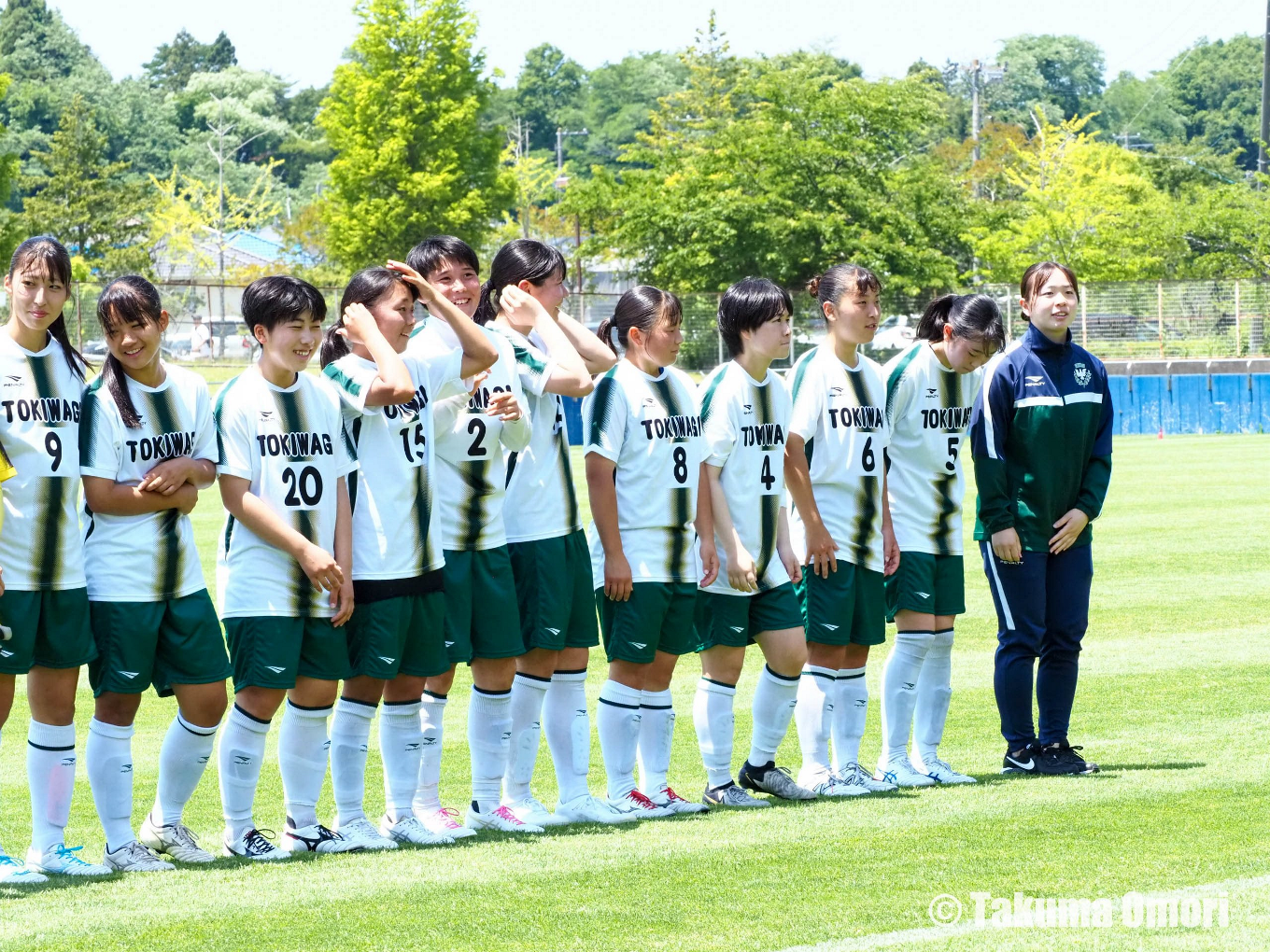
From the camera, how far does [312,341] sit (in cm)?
571

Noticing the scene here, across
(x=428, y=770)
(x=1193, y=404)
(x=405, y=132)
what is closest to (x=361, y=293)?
(x=428, y=770)

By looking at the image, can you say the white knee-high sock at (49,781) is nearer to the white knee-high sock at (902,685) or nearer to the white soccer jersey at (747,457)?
the white soccer jersey at (747,457)

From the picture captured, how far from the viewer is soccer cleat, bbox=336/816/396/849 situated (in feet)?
19.1

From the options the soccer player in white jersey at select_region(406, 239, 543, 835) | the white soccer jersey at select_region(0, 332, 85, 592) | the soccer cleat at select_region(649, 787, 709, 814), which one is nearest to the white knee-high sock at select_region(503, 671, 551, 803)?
the soccer player in white jersey at select_region(406, 239, 543, 835)

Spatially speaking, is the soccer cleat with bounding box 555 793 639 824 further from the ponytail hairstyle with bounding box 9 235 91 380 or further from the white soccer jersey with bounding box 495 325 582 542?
the ponytail hairstyle with bounding box 9 235 91 380

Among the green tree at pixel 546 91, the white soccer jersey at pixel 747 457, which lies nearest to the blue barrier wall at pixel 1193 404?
the white soccer jersey at pixel 747 457

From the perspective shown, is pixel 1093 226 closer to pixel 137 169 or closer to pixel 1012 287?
pixel 1012 287

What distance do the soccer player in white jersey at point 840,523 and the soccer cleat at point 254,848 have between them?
2.42 metres

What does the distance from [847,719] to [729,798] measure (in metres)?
0.74

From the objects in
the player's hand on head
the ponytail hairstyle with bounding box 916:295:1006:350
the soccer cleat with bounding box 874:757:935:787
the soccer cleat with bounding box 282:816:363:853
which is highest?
the ponytail hairstyle with bounding box 916:295:1006:350

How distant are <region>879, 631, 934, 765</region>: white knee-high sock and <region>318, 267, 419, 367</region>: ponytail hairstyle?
279 centimetres

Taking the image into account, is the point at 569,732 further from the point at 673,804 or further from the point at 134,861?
the point at 134,861

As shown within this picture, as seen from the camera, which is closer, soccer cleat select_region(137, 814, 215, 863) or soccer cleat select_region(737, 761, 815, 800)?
soccer cleat select_region(137, 814, 215, 863)

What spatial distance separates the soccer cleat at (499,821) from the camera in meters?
6.22
